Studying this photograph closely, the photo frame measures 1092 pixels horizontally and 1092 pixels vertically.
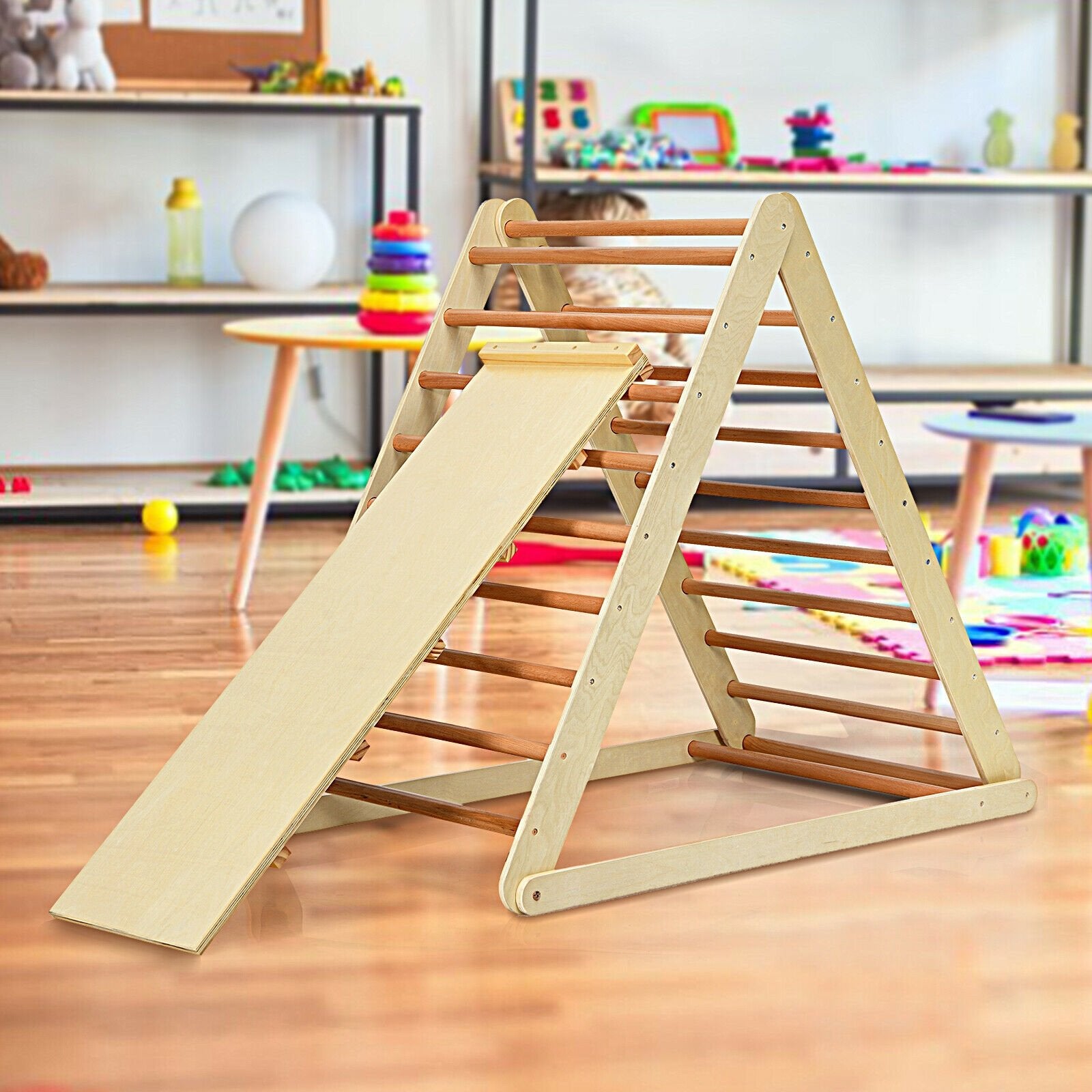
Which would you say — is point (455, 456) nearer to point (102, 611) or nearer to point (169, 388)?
point (102, 611)

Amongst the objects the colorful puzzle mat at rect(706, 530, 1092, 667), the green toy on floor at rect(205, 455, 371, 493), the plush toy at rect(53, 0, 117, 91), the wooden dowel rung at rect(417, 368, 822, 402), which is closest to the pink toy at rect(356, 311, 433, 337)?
the colorful puzzle mat at rect(706, 530, 1092, 667)

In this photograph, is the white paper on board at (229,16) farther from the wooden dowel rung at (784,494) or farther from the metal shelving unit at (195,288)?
the wooden dowel rung at (784,494)

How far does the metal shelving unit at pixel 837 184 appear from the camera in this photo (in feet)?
13.4

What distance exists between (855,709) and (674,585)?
0.24 metres

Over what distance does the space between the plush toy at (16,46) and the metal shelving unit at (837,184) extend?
1.00 metres

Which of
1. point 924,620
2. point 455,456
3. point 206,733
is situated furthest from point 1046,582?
point 206,733

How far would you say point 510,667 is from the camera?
176 cm

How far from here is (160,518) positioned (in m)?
3.83

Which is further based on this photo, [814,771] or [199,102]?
[199,102]

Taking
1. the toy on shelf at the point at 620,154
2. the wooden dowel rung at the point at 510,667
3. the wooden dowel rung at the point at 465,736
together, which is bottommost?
the wooden dowel rung at the point at 465,736


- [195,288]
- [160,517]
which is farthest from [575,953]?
[195,288]

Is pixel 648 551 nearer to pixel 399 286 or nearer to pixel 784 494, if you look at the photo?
pixel 784 494

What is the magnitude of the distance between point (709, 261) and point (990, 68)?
333 centimetres

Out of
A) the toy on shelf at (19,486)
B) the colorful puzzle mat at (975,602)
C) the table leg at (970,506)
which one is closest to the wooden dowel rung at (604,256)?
the colorful puzzle mat at (975,602)
